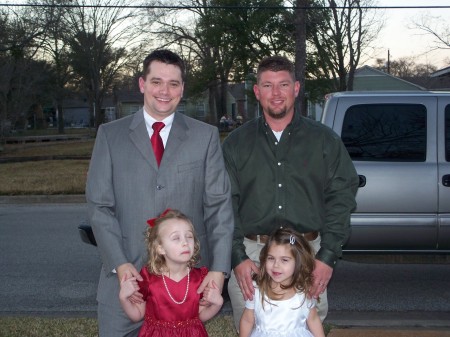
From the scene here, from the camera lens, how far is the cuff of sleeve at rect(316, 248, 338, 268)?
365cm

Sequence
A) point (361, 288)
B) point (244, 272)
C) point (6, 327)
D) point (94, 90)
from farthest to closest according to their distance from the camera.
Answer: point (94, 90) < point (361, 288) < point (6, 327) < point (244, 272)

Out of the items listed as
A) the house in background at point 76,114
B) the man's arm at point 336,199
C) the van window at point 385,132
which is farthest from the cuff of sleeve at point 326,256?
the house in background at point 76,114

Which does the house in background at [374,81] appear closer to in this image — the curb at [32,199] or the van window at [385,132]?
the curb at [32,199]

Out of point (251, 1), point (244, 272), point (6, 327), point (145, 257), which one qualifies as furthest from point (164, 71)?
point (251, 1)

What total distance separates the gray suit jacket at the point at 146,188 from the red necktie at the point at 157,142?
3 cm

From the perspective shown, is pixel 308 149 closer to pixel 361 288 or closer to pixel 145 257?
pixel 145 257

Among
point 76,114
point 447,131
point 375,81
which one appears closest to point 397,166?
point 447,131

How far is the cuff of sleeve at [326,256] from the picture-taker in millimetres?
3650

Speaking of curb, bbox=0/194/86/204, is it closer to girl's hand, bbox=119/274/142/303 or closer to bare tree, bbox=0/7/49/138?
bare tree, bbox=0/7/49/138

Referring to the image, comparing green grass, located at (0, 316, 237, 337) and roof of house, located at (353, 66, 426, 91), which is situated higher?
roof of house, located at (353, 66, 426, 91)

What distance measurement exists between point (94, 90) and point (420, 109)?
140 feet

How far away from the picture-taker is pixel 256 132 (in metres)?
3.88

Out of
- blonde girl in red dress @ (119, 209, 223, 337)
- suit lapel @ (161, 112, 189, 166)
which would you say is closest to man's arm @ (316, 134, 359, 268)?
blonde girl in red dress @ (119, 209, 223, 337)

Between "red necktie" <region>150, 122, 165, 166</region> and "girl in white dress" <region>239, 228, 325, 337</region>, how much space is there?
29.4 inches
